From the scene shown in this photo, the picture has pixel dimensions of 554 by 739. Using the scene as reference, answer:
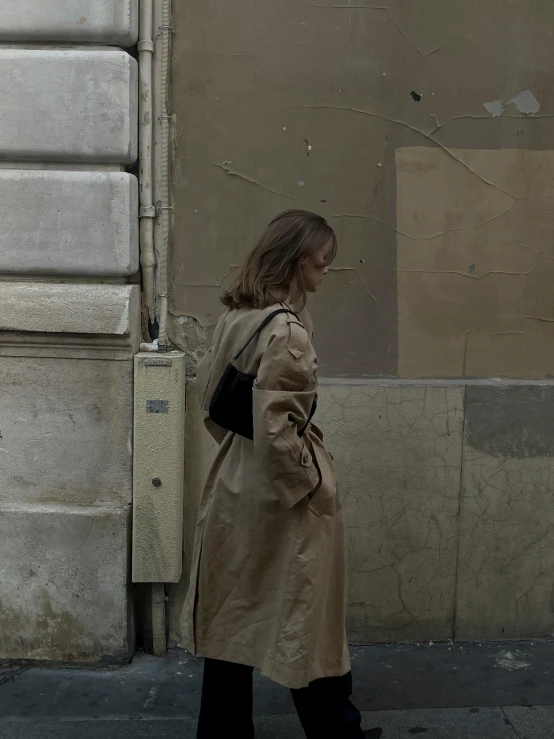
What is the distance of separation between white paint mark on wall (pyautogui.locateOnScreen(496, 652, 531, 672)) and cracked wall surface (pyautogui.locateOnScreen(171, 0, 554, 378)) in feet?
4.16

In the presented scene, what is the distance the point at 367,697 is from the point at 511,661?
0.73 metres

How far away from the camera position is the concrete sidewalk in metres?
3.11

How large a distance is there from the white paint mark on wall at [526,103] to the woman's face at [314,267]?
154cm

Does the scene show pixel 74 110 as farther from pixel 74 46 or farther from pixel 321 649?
pixel 321 649

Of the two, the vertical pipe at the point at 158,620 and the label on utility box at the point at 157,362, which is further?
the vertical pipe at the point at 158,620

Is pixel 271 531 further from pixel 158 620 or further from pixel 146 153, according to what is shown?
pixel 146 153

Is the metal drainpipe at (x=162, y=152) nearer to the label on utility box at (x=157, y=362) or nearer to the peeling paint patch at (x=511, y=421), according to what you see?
the label on utility box at (x=157, y=362)

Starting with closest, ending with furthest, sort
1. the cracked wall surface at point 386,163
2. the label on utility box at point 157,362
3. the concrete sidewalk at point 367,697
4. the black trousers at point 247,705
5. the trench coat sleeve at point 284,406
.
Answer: the trench coat sleeve at point 284,406, the black trousers at point 247,705, the concrete sidewalk at point 367,697, the label on utility box at point 157,362, the cracked wall surface at point 386,163

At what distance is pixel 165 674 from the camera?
3.53m

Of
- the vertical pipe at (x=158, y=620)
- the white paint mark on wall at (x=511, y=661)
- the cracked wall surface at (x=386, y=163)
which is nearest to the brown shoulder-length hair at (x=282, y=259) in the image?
the cracked wall surface at (x=386, y=163)

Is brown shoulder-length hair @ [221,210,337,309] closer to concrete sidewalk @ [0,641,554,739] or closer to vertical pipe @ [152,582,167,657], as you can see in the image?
concrete sidewalk @ [0,641,554,739]

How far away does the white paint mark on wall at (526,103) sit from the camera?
3.58 meters

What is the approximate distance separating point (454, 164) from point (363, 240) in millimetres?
518

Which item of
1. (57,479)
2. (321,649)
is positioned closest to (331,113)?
(57,479)
